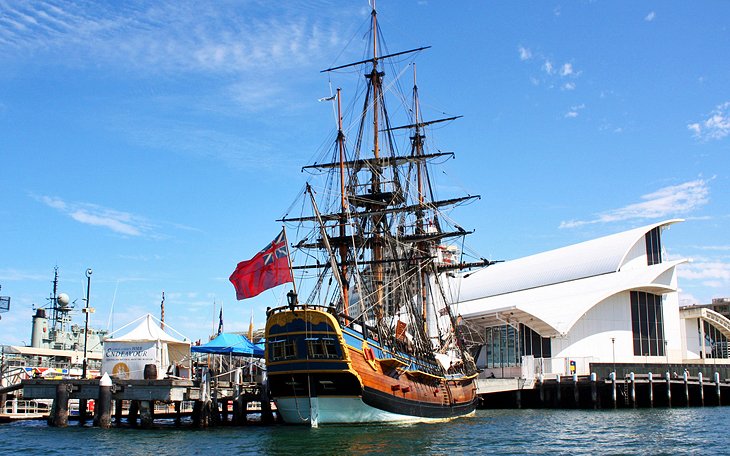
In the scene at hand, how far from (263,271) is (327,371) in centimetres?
560

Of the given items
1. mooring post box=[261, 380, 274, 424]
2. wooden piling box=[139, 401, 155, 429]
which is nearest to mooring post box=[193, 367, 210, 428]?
wooden piling box=[139, 401, 155, 429]

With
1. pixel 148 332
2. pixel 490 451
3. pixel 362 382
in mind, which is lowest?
pixel 490 451

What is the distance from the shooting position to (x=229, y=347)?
4116cm

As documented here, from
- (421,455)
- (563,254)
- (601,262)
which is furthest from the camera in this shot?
(563,254)

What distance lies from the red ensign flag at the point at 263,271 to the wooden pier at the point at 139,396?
4885mm

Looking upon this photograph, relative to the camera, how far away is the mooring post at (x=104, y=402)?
3569 centimetres

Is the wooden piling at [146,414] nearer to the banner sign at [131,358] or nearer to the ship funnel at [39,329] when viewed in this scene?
the banner sign at [131,358]

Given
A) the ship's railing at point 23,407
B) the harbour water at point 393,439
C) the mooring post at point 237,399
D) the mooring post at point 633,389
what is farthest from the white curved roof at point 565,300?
the ship's railing at point 23,407

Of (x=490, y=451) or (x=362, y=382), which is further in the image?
(x=362, y=382)

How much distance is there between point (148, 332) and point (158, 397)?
5.33m

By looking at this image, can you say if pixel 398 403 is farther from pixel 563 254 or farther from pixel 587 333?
pixel 563 254

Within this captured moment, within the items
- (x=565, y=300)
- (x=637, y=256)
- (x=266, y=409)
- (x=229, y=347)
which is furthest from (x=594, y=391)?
(x=229, y=347)

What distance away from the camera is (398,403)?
3816 cm

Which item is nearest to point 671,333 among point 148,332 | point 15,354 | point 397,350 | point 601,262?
point 601,262
